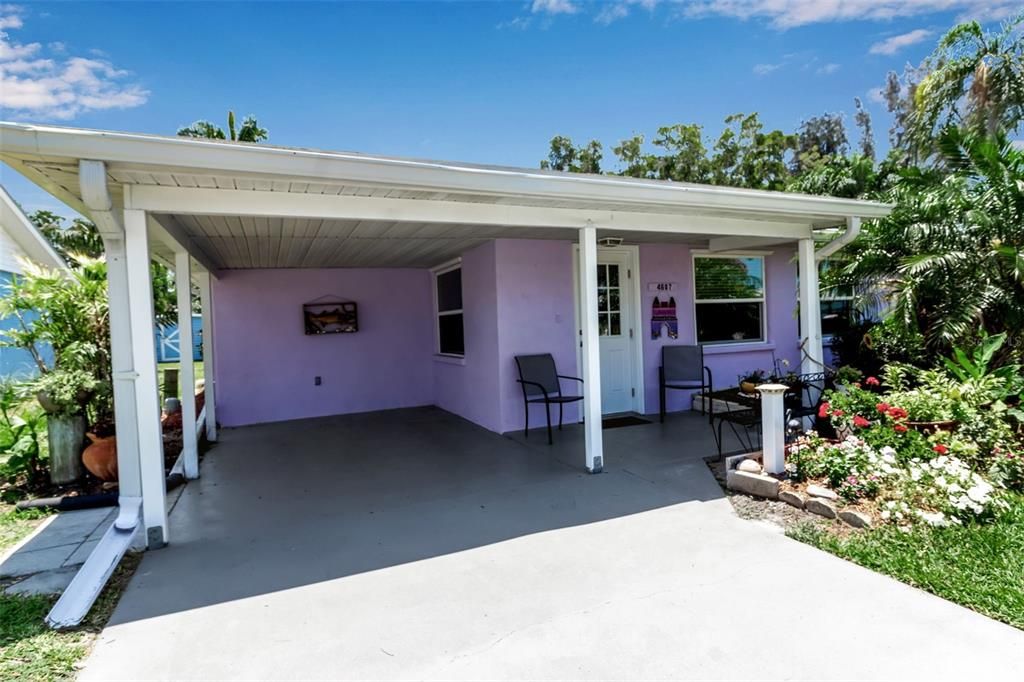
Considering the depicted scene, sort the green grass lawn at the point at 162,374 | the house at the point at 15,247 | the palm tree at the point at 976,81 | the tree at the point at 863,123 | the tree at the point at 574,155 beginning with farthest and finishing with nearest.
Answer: the tree at the point at 863,123 → the tree at the point at 574,155 → the palm tree at the point at 976,81 → the house at the point at 15,247 → the green grass lawn at the point at 162,374

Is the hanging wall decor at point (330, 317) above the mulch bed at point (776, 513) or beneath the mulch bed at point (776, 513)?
above

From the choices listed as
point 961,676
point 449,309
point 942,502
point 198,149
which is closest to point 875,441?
point 942,502

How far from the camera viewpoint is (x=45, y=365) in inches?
202

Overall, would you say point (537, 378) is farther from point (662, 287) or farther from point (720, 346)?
point (720, 346)

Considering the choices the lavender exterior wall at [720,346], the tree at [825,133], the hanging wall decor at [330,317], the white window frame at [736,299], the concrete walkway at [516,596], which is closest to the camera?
the concrete walkway at [516,596]

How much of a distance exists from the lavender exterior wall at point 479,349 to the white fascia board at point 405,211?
187 centimetres

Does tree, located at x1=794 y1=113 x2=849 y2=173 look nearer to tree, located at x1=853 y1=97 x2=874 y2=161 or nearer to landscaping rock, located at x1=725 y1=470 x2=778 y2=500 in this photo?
tree, located at x1=853 y1=97 x2=874 y2=161

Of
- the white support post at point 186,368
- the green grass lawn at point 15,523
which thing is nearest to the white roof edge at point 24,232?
the white support post at point 186,368

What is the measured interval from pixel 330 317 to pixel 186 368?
3.02 m

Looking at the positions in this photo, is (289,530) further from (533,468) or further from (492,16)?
(492,16)

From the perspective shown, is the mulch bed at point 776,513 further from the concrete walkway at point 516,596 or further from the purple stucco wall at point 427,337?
the purple stucco wall at point 427,337

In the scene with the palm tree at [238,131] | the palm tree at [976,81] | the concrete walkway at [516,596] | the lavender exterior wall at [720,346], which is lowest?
the concrete walkway at [516,596]

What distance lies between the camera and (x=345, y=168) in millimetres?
3170

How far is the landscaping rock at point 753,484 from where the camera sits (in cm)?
399
